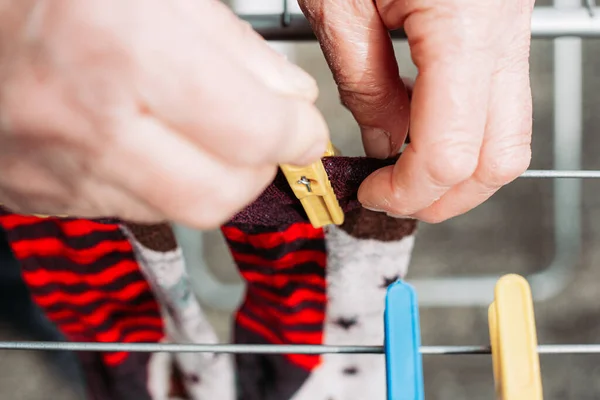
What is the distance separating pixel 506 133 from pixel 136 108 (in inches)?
7.6

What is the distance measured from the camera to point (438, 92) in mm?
269

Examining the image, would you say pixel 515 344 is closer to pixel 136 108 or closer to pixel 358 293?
pixel 358 293

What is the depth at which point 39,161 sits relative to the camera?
0.59 ft

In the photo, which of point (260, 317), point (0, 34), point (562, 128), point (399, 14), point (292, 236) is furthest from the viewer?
point (562, 128)

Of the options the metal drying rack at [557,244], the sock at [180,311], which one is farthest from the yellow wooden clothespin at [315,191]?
the metal drying rack at [557,244]

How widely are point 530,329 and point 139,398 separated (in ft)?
1.16

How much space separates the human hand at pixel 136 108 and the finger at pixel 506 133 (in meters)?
0.13

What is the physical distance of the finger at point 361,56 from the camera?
316 millimetres

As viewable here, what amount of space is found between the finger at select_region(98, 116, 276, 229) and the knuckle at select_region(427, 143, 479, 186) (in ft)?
0.36

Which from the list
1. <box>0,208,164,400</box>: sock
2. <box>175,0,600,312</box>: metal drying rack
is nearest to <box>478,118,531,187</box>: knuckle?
<box>0,208,164,400</box>: sock

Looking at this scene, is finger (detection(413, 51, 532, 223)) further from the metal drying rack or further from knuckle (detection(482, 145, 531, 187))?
the metal drying rack

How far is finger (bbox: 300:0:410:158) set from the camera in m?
0.32

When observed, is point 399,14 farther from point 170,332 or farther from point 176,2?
point 170,332

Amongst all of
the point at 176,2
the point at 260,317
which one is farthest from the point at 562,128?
the point at 176,2
